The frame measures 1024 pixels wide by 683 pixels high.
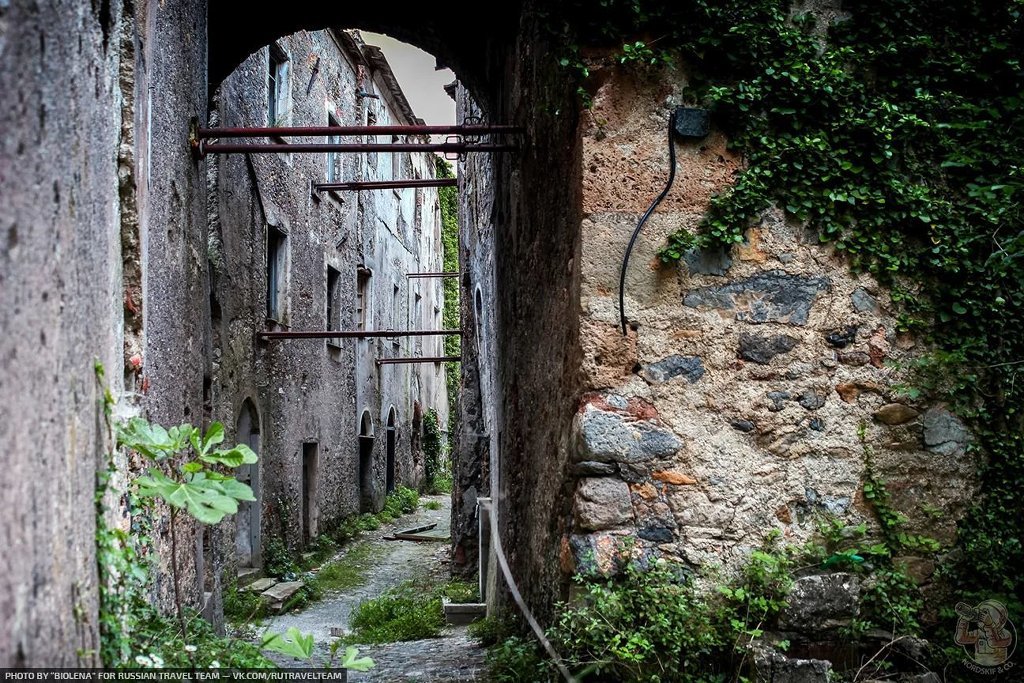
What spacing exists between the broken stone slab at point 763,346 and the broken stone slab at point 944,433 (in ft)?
2.23

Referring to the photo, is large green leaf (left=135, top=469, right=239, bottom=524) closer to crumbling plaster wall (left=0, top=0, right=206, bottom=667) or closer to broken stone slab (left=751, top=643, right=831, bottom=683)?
crumbling plaster wall (left=0, top=0, right=206, bottom=667)

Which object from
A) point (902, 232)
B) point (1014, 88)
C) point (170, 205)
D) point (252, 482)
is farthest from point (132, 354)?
point (252, 482)

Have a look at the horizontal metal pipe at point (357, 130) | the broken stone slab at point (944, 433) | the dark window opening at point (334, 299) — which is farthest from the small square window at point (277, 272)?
the broken stone slab at point (944, 433)

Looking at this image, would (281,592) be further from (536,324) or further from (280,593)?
(536,324)

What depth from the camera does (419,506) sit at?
2020 cm

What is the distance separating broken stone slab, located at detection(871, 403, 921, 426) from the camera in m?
4.04

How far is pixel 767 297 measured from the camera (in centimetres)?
409

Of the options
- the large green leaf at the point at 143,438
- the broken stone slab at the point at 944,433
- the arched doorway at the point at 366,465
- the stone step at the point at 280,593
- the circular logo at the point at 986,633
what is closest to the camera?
the large green leaf at the point at 143,438

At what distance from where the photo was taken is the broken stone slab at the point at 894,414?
4.04 metres

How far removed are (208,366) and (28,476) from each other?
454 centimetres

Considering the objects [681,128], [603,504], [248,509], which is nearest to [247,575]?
[248,509]

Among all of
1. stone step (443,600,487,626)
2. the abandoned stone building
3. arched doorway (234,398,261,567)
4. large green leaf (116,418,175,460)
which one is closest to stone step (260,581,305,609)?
arched doorway (234,398,261,567)

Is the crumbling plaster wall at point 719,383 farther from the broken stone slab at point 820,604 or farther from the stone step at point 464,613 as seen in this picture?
the stone step at point 464,613

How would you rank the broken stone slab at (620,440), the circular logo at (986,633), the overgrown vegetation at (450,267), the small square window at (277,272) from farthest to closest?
the overgrown vegetation at (450,267), the small square window at (277,272), the broken stone slab at (620,440), the circular logo at (986,633)
